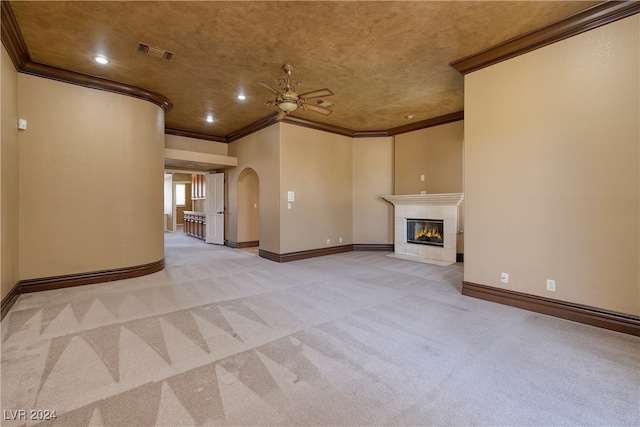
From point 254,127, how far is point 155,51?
10.9ft

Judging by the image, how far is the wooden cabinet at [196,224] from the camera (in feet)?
32.2

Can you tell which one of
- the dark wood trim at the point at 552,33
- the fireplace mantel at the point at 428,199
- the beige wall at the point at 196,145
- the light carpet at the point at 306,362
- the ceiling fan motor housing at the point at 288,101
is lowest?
the light carpet at the point at 306,362

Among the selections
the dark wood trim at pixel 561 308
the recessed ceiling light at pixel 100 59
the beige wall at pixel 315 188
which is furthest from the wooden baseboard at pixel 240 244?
the dark wood trim at pixel 561 308

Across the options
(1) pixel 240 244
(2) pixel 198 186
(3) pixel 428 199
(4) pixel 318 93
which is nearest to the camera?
(4) pixel 318 93

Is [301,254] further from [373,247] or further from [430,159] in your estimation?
[430,159]

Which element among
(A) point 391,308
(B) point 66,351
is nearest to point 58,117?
(B) point 66,351

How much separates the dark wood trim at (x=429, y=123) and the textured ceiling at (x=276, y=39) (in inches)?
50.3

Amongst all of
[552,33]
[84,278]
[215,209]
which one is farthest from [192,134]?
[552,33]

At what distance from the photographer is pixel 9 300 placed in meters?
3.39

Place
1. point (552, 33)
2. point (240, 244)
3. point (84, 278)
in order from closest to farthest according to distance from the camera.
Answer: point (552, 33)
point (84, 278)
point (240, 244)

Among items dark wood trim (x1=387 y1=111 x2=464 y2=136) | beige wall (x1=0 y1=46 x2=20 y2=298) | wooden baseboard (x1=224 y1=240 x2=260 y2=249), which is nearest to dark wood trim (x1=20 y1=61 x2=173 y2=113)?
beige wall (x1=0 y1=46 x2=20 y2=298)

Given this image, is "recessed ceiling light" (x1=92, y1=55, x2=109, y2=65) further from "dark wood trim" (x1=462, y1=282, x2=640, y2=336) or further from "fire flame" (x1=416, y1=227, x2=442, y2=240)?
"fire flame" (x1=416, y1=227, x2=442, y2=240)

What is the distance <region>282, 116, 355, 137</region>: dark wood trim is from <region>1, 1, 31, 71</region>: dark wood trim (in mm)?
3857

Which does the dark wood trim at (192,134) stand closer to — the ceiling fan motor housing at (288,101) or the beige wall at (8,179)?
the beige wall at (8,179)
